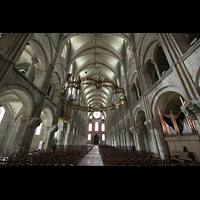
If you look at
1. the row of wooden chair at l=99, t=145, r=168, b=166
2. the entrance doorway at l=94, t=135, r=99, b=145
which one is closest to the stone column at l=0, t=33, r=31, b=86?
the row of wooden chair at l=99, t=145, r=168, b=166

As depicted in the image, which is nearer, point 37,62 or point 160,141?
point 160,141

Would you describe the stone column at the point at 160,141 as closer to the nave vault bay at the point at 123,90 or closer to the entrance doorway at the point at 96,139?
the nave vault bay at the point at 123,90

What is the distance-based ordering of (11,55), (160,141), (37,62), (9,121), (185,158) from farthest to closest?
(9,121) < (37,62) < (160,141) < (11,55) < (185,158)

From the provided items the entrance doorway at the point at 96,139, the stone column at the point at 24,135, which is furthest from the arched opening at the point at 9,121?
the entrance doorway at the point at 96,139

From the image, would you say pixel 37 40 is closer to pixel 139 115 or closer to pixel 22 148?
pixel 22 148

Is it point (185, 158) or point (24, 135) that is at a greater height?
point (24, 135)

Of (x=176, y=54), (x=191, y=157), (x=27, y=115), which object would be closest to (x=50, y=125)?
(x=27, y=115)

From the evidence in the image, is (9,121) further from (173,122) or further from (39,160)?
(173,122)

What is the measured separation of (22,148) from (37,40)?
8.48 m

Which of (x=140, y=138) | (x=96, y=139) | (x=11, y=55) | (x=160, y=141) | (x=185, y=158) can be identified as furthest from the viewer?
(x=96, y=139)

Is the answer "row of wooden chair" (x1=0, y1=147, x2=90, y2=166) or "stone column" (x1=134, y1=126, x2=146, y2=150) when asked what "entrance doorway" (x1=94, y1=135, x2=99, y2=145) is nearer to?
"stone column" (x1=134, y1=126, x2=146, y2=150)

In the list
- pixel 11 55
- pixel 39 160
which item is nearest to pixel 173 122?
pixel 39 160

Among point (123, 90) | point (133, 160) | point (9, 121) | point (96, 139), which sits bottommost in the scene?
point (133, 160)
